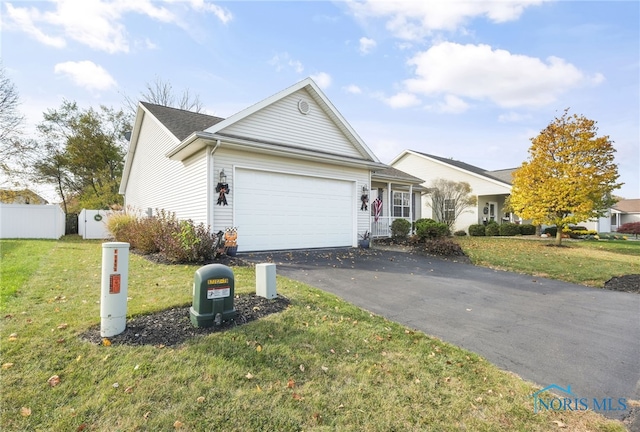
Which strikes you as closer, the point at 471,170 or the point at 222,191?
the point at 222,191

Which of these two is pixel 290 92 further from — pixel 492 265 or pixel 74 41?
pixel 492 265

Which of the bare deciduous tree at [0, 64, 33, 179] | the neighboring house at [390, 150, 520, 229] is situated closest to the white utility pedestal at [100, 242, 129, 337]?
the neighboring house at [390, 150, 520, 229]

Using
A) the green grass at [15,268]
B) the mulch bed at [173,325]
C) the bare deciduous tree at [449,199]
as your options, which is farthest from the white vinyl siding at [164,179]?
the bare deciduous tree at [449,199]

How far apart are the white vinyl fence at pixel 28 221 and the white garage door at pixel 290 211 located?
12.1m

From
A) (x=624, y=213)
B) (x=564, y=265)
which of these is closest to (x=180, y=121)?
(x=564, y=265)

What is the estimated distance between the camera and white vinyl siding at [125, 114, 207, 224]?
966 cm

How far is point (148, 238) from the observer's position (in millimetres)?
9344

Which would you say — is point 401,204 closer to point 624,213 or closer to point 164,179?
point 164,179

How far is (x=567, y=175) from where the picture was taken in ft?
46.4

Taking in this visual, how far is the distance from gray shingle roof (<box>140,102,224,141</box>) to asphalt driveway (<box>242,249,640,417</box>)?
582 centimetres

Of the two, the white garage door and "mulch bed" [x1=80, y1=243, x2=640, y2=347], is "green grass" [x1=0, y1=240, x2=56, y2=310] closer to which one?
"mulch bed" [x1=80, y1=243, x2=640, y2=347]

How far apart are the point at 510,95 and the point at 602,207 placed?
6.57 metres

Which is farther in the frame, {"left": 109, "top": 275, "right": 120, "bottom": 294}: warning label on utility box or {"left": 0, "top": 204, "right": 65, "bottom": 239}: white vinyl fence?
{"left": 0, "top": 204, "right": 65, "bottom": 239}: white vinyl fence

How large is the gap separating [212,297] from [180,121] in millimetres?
11179
